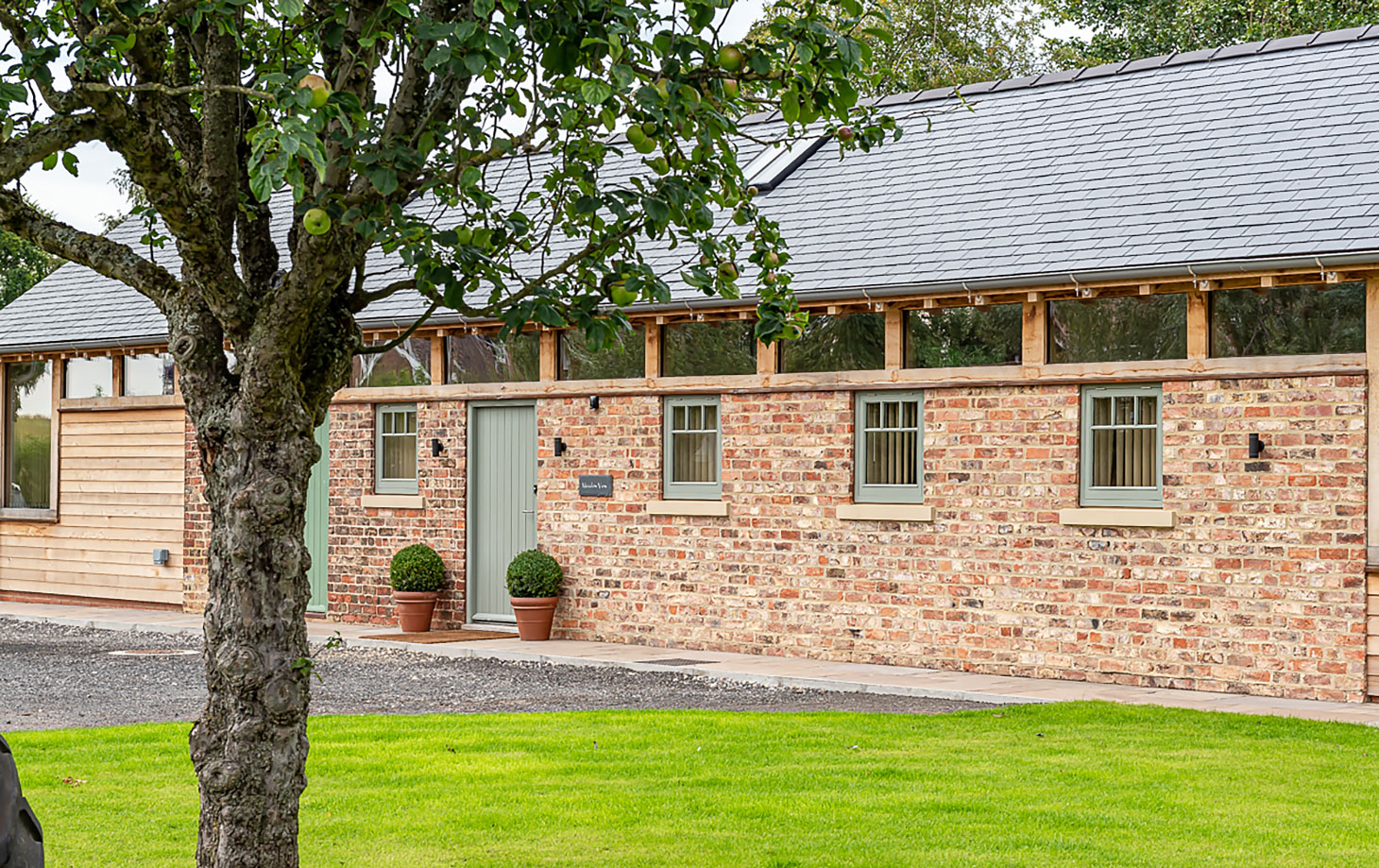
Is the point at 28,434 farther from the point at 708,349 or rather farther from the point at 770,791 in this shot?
the point at 770,791

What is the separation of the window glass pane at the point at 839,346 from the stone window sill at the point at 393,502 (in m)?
4.47

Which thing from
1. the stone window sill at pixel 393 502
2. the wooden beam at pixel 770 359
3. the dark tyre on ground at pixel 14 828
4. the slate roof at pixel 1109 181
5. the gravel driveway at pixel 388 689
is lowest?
the gravel driveway at pixel 388 689

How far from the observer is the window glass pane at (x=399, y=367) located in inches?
658

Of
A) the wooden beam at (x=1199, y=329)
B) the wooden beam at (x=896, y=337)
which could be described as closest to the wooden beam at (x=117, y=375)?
the wooden beam at (x=896, y=337)

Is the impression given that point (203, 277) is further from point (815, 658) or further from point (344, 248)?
point (815, 658)

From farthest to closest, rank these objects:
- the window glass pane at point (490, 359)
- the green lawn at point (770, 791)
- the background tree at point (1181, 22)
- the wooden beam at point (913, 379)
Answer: the background tree at point (1181, 22) → the window glass pane at point (490, 359) → the wooden beam at point (913, 379) → the green lawn at point (770, 791)

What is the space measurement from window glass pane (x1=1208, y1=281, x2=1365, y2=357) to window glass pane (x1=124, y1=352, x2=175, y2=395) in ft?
37.9

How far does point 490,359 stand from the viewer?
16.2m

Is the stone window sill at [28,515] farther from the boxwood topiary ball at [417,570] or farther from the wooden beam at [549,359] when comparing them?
the wooden beam at [549,359]

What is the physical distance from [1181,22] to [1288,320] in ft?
54.8

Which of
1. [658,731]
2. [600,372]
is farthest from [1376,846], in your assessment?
[600,372]

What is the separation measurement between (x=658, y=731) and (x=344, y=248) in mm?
5263

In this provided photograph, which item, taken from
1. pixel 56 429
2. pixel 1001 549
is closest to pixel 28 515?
pixel 56 429

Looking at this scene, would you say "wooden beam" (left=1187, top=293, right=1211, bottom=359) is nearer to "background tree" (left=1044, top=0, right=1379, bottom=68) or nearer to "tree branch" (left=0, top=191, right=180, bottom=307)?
"tree branch" (left=0, top=191, right=180, bottom=307)
